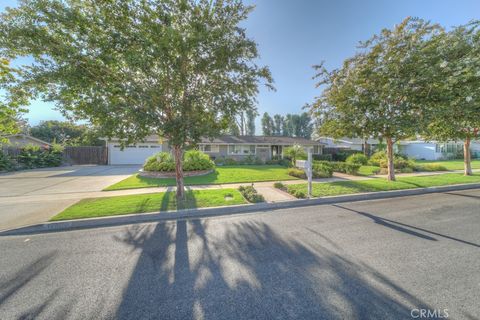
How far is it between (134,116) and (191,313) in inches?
178

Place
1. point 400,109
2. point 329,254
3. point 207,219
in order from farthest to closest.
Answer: point 400,109
point 207,219
point 329,254

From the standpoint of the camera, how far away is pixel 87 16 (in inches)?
187

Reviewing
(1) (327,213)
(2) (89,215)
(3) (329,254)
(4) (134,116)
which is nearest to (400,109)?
(1) (327,213)

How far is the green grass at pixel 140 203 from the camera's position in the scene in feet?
17.0

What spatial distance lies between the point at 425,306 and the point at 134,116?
6.29 metres

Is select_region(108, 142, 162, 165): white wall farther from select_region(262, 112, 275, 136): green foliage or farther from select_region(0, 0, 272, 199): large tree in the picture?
select_region(262, 112, 275, 136): green foliage

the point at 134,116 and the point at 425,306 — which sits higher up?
the point at 134,116

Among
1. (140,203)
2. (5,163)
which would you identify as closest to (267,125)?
(5,163)

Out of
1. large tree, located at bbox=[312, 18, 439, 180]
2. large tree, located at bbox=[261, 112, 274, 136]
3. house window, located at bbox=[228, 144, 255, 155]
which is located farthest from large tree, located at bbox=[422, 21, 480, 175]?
large tree, located at bbox=[261, 112, 274, 136]

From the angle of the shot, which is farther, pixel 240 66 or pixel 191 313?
pixel 240 66

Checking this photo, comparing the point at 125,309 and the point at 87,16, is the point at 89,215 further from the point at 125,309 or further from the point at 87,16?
the point at 87,16

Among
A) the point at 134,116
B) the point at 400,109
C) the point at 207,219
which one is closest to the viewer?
→ the point at 134,116

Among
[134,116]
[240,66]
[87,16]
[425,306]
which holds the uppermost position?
[87,16]

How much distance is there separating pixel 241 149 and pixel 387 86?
17011 millimetres
